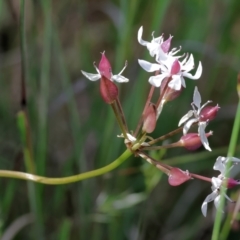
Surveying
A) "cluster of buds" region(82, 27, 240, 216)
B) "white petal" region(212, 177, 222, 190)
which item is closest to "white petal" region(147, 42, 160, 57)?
"cluster of buds" region(82, 27, 240, 216)

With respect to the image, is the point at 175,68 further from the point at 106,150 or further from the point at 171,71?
the point at 106,150

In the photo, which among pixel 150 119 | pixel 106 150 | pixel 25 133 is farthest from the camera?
pixel 106 150

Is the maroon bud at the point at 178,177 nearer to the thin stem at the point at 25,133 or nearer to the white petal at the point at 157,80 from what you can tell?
the white petal at the point at 157,80

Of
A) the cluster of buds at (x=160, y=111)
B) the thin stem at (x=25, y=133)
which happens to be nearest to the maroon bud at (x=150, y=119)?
the cluster of buds at (x=160, y=111)

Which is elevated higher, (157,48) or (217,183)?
(157,48)

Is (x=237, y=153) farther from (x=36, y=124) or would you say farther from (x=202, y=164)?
(x=36, y=124)

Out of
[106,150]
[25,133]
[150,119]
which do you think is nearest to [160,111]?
[150,119]

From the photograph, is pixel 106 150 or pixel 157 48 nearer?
pixel 157 48
